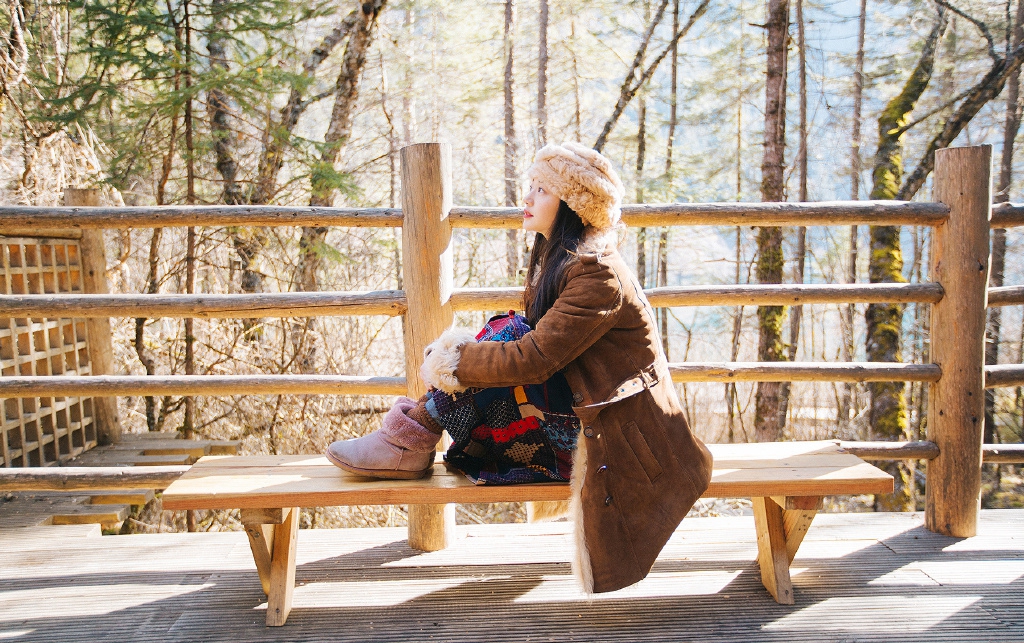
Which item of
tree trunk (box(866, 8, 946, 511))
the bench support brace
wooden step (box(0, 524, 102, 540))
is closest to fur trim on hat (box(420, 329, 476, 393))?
the bench support brace

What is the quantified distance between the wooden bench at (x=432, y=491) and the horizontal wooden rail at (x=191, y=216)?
0.96 metres

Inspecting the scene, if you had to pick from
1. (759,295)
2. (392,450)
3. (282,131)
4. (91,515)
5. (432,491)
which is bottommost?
(91,515)

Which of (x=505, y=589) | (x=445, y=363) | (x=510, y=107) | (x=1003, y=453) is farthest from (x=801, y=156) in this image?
(x=445, y=363)

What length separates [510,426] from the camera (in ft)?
7.09

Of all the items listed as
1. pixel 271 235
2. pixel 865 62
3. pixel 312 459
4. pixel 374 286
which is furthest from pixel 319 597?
pixel 865 62

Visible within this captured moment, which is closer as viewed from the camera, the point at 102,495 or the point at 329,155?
the point at 102,495

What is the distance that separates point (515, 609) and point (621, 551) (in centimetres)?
54

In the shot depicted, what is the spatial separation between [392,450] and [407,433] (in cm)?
7

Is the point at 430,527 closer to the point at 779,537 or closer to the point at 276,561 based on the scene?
the point at 276,561

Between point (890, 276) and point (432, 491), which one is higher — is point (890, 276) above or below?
above

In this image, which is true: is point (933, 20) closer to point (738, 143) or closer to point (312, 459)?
point (738, 143)

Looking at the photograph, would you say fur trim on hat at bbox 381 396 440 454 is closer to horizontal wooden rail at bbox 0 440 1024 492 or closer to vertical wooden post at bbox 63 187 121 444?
horizontal wooden rail at bbox 0 440 1024 492

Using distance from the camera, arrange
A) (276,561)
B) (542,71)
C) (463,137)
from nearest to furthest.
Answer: (276,561), (542,71), (463,137)

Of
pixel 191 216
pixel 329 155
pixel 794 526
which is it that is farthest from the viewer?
pixel 329 155
